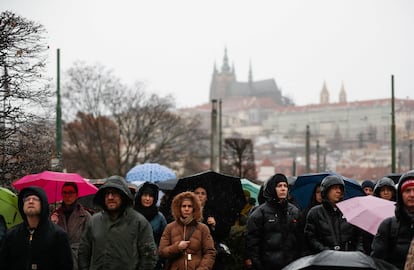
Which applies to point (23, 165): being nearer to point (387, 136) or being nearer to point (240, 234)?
point (240, 234)

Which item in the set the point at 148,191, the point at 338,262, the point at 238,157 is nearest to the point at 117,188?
the point at 148,191

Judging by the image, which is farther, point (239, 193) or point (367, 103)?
point (367, 103)

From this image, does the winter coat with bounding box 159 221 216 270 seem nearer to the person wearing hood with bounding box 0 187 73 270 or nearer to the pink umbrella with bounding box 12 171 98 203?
the person wearing hood with bounding box 0 187 73 270

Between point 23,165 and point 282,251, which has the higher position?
point 23,165

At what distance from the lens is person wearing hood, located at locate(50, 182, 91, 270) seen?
7.92 meters

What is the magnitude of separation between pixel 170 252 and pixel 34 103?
14.7 feet

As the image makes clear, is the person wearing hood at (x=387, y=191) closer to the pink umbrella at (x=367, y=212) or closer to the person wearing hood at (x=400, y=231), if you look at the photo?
the pink umbrella at (x=367, y=212)

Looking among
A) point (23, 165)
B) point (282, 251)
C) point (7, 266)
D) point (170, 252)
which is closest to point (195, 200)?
point (170, 252)

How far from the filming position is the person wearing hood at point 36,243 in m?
6.24

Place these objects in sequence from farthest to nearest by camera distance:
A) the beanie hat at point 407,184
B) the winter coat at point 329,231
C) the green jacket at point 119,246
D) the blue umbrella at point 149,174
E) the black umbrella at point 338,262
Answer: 1. the blue umbrella at point 149,174
2. the winter coat at point 329,231
3. the green jacket at point 119,246
4. the beanie hat at point 407,184
5. the black umbrella at point 338,262

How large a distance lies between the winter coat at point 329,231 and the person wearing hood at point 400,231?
5.03 feet

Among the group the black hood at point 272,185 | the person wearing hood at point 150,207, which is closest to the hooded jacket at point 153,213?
the person wearing hood at point 150,207

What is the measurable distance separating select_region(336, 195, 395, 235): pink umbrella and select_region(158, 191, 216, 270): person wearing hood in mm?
1275

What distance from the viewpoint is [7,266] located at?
6.32 meters
